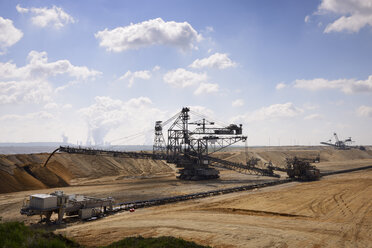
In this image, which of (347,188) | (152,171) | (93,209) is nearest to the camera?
(93,209)

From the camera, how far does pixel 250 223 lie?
1964cm

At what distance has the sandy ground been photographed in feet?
52.7

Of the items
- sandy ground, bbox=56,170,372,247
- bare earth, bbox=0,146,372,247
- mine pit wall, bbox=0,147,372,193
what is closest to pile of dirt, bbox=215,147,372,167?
mine pit wall, bbox=0,147,372,193

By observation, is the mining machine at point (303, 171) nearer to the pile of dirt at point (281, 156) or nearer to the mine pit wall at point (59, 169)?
the mine pit wall at point (59, 169)

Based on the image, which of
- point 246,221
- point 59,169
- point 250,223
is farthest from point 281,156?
point 250,223

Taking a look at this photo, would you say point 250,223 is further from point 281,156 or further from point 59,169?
point 281,156

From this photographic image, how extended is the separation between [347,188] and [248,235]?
26147 mm

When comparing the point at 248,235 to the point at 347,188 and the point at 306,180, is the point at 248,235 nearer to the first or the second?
the point at 347,188

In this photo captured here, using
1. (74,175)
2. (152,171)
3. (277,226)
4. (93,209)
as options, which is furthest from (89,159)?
(277,226)

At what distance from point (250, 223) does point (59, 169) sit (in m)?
39.0

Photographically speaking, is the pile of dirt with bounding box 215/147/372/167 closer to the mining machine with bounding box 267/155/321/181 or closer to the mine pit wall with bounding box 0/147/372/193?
the mine pit wall with bounding box 0/147/372/193

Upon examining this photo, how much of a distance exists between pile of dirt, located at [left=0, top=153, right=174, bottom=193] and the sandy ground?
21169 millimetres

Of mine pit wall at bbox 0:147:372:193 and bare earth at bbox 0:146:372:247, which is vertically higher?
mine pit wall at bbox 0:147:372:193

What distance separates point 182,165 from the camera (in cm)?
5053
